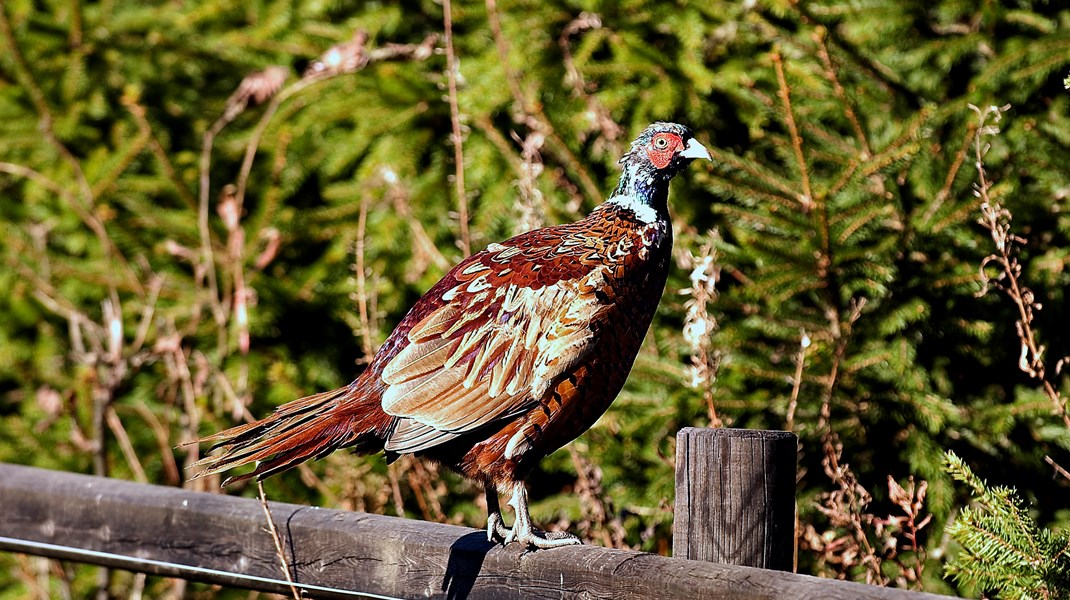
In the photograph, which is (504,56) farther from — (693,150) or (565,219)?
(693,150)

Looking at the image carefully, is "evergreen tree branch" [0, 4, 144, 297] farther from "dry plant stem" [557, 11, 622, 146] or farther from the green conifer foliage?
the green conifer foliage

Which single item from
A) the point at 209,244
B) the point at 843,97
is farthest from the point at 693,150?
the point at 209,244

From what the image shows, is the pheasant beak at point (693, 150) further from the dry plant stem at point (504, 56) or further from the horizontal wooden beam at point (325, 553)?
the dry plant stem at point (504, 56)

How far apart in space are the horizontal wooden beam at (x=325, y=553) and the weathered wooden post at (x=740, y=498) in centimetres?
13

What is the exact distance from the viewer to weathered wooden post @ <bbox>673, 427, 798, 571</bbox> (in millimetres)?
2258

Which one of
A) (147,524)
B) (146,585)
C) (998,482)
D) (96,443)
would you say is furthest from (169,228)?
(998,482)

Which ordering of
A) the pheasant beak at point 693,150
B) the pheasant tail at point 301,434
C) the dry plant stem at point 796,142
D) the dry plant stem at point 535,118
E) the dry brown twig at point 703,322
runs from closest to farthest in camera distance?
the pheasant tail at point 301,434
the pheasant beak at point 693,150
the dry brown twig at point 703,322
the dry plant stem at point 796,142
the dry plant stem at point 535,118

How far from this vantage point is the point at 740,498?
2266 mm

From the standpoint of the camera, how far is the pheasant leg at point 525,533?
8.29 ft

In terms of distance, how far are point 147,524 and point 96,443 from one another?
166cm

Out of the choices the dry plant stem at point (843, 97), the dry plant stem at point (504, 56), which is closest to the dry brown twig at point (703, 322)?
the dry plant stem at point (843, 97)

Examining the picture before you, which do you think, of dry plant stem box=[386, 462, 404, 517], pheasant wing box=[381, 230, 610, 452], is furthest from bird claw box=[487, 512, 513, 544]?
dry plant stem box=[386, 462, 404, 517]

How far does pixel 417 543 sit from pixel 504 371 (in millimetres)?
421

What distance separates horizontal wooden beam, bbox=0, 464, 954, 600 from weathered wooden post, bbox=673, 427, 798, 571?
13cm
